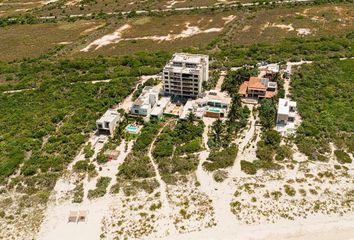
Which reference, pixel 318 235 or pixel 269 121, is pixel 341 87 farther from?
pixel 318 235

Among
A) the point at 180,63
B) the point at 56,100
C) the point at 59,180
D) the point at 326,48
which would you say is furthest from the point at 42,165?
the point at 326,48

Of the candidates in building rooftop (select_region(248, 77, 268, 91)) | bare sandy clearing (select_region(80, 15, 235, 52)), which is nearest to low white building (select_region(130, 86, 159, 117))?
building rooftop (select_region(248, 77, 268, 91))

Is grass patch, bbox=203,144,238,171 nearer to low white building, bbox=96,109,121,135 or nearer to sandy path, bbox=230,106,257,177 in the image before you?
sandy path, bbox=230,106,257,177

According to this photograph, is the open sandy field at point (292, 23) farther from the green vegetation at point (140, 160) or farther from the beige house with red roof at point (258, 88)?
the green vegetation at point (140, 160)

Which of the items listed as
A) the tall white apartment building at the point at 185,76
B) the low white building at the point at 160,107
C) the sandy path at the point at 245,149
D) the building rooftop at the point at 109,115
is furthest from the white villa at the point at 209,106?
the building rooftop at the point at 109,115

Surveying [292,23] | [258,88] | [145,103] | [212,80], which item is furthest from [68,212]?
[292,23]

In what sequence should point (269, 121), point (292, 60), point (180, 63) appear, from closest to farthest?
point (269, 121) → point (180, 63) → point (292, 60)
